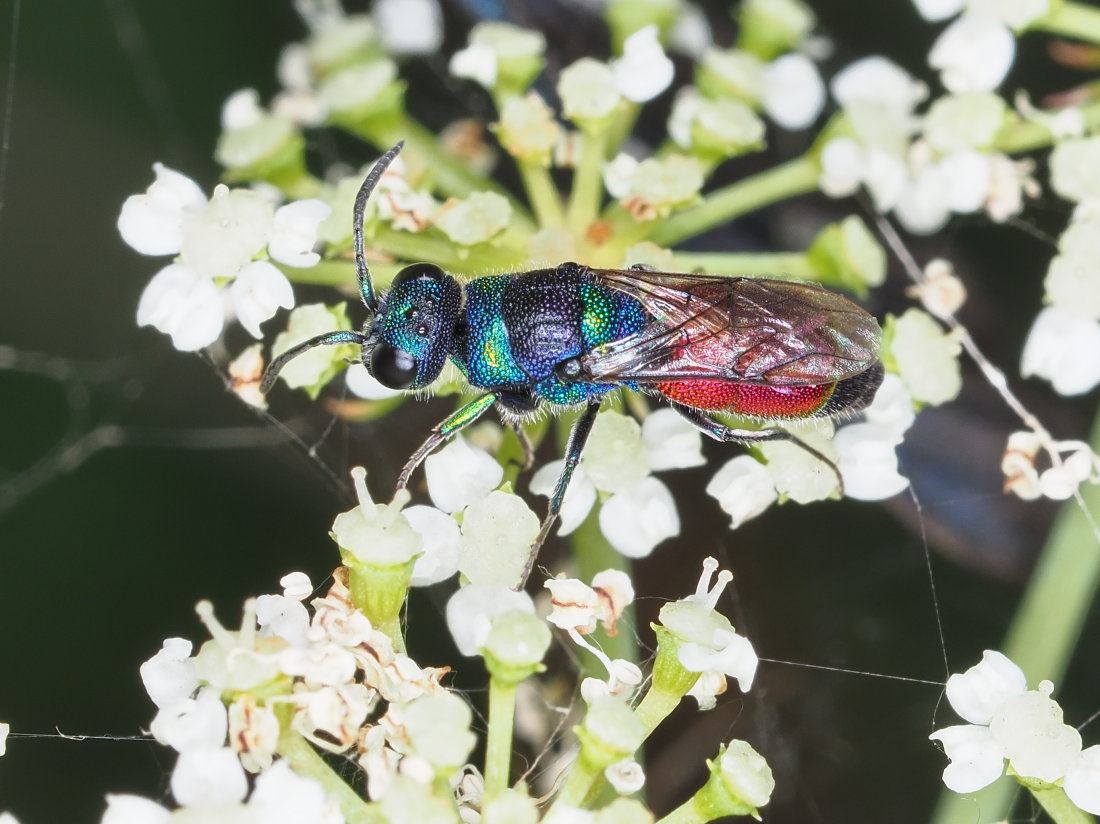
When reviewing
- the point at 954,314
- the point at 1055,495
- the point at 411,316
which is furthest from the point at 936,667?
the point at 411,316

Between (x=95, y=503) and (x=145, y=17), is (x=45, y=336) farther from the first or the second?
(x=145, y=17)

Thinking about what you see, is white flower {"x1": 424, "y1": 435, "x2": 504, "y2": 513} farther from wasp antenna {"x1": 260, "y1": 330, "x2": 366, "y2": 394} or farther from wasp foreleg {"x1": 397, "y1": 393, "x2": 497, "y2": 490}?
wasp antenna {"x1": 260, "y1": 330, "x2": 366, "y2": 394}

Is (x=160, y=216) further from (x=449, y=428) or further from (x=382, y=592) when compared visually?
(x=382, y=592)

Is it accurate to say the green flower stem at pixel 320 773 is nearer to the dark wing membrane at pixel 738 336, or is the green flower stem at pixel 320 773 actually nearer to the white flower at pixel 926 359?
the dark wing membrane at pixel 738 336

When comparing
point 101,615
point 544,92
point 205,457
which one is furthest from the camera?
point 544,92

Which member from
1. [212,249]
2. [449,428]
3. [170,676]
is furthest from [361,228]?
[170,676]

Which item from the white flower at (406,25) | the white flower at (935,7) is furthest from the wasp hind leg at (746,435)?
the white flower at (406,25)

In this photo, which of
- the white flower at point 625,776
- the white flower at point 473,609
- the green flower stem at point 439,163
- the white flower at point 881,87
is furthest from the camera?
the white flower at point 881,87
